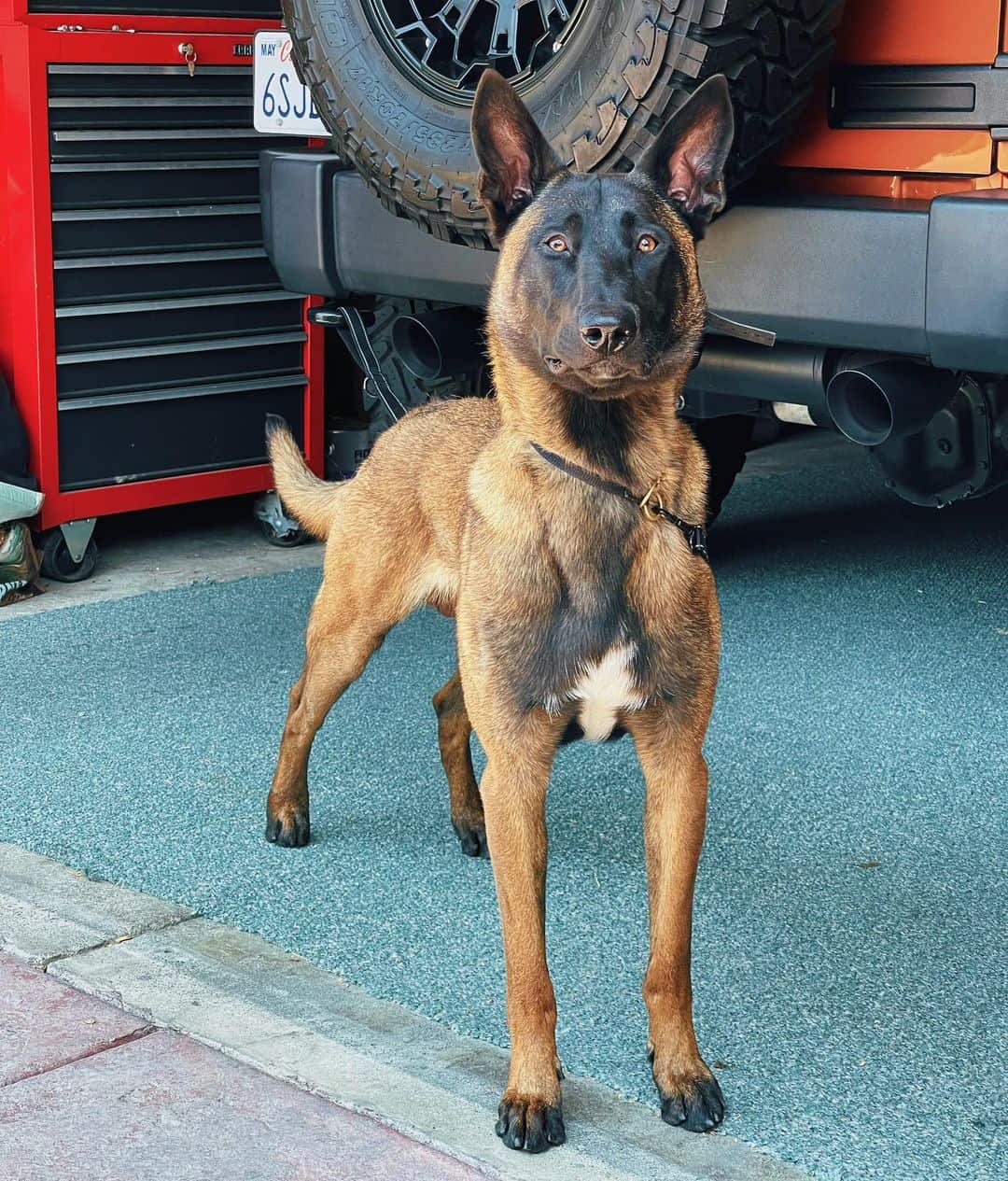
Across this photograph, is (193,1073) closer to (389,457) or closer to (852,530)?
(389,457)

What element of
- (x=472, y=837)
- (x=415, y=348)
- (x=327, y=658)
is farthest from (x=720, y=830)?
(x=415, y=348)

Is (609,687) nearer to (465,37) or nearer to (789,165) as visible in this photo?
(789,165)

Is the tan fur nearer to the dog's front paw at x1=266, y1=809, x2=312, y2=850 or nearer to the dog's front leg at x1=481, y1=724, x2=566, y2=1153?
the dog's front leg at x1=481, y1=724, x2=566, y2=1153

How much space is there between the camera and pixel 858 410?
3.47 meters

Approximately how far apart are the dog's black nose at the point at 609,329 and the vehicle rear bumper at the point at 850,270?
3.39 ft

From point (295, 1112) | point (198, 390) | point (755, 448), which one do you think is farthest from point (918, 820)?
point (755, 448)

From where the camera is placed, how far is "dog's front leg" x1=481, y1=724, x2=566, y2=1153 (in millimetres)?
2240

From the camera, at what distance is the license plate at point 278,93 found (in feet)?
14.5

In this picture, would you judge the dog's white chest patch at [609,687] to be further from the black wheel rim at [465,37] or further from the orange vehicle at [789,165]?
the black wheel rim at [465,37]

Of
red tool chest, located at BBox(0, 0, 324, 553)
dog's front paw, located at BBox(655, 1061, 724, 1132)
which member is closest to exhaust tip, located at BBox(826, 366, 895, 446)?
dog's front paw, located at BBox(655, 1061, 724, 1132)

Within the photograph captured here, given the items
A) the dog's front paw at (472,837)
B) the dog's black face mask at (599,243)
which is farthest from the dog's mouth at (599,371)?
the dog's front paw at (472,837)

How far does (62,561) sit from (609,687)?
9.97 feet

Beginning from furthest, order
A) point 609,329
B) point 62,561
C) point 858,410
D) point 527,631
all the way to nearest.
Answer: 1. point 62,561
2. point 858,410
3. point 527,631
4. point 609,329

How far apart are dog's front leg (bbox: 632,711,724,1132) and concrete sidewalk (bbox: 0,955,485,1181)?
38 cm
